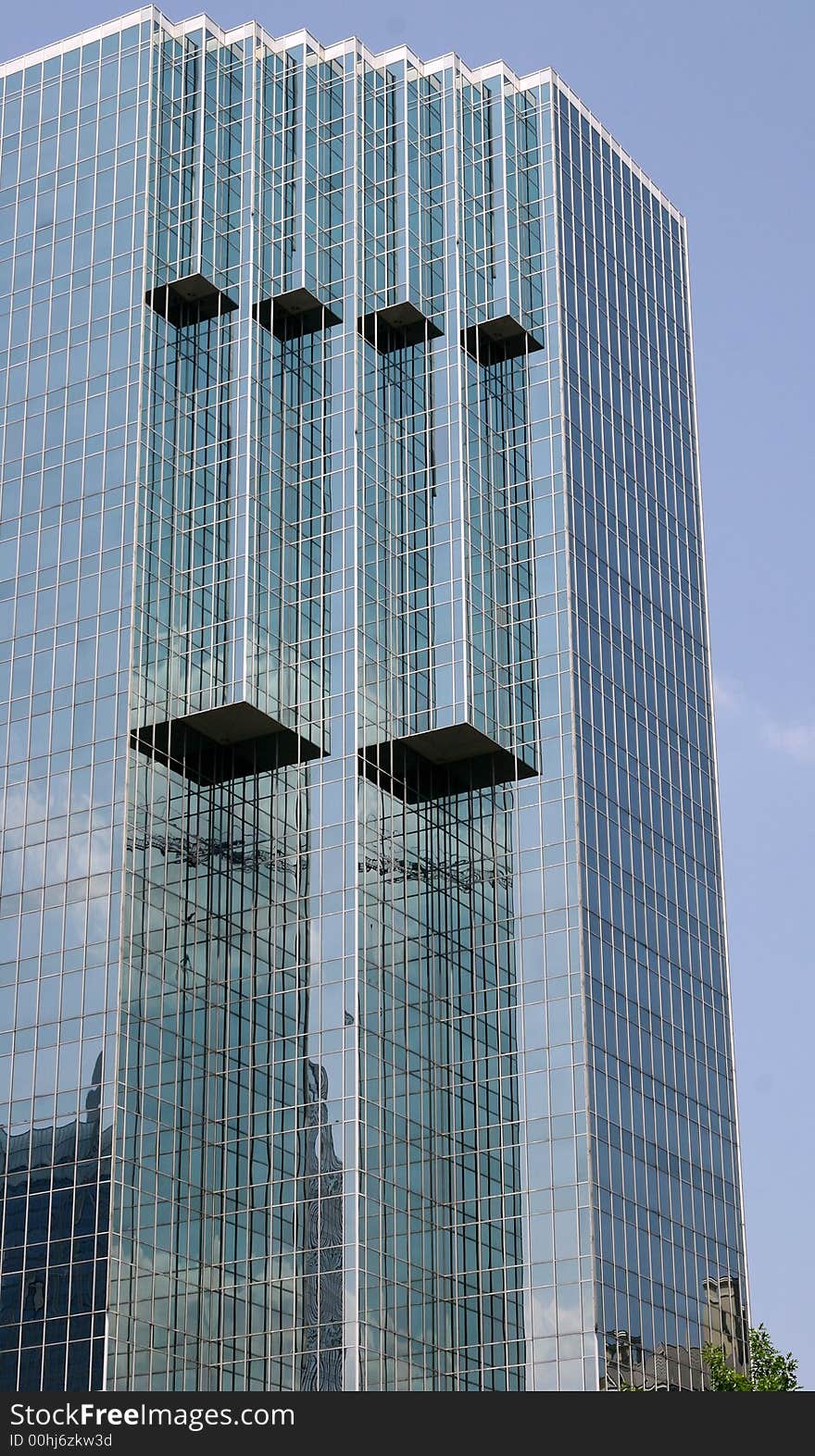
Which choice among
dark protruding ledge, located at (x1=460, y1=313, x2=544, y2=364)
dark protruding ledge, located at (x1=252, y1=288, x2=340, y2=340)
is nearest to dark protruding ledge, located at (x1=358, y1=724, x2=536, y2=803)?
dark protruding ledge, located at (x1=460, y1=313, x2=544, y2=364)

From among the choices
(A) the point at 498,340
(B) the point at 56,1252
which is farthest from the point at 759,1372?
(A) the point at 498,340

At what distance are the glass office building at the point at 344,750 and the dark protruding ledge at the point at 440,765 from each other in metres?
0.22

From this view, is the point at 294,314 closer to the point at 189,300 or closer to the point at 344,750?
the point at 189,300

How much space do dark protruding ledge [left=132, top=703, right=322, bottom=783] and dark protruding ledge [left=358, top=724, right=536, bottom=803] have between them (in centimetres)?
335

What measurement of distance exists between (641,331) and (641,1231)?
52.1 m

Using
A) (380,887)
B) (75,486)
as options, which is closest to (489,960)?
(380,887)

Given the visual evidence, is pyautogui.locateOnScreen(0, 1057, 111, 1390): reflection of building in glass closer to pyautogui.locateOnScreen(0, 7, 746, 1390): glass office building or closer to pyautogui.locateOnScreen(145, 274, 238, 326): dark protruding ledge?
pyautogui.locateOnScreen(0, 7, 746, 1390): glass office building

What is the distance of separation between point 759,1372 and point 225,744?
38.9m

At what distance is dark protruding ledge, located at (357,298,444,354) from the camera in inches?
4824

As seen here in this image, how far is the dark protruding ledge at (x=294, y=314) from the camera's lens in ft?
397

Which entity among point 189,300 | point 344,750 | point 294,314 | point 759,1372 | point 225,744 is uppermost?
point 294,314

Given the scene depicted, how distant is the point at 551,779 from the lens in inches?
4488

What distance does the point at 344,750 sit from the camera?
11325 cm

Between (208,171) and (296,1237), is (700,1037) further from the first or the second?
(208,171)
